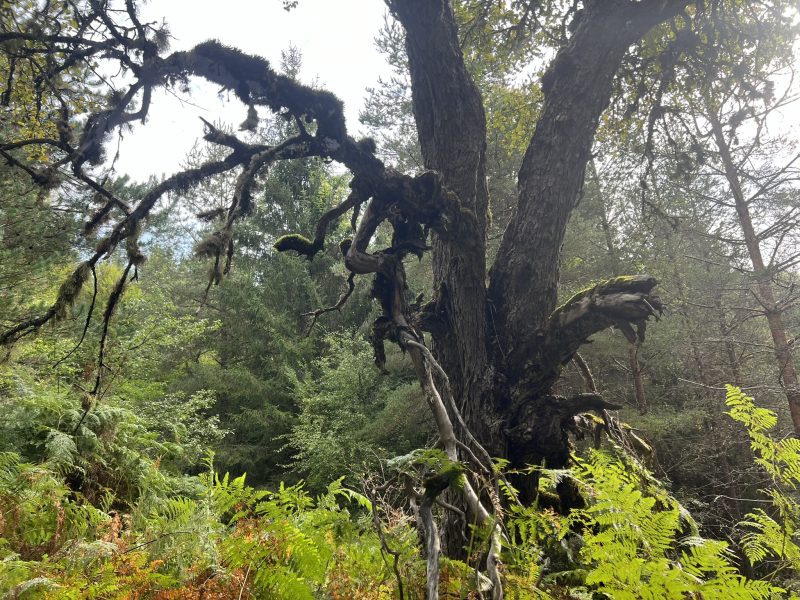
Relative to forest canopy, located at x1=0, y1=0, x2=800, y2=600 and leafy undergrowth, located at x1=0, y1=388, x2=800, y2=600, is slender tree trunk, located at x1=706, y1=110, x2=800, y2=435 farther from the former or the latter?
leafy undergrowth, located at x1=0, y1=388, x2=800, y2=600

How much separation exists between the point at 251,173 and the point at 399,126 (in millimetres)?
11627

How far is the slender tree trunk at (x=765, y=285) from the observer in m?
6.66

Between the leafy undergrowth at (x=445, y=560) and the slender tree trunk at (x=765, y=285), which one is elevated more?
the slender tree trunk at (x=765, y=285)

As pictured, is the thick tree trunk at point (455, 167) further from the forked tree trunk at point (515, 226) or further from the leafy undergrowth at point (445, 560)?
the leafy undergrowth at point (445, 560)

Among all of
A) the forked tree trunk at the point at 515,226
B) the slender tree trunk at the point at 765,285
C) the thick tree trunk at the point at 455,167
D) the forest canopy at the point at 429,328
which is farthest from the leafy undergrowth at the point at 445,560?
the slender tree trunk at the point at 765,285

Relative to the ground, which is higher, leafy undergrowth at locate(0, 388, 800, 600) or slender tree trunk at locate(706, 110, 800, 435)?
slender tree trunk at locate(706, 110, 800, 435)

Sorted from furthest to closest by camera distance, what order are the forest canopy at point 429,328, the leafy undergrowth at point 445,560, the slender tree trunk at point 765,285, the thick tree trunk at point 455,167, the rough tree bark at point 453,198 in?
the slender tree trunk at point 765,285, the thick tree trunk at point 455,167, the rough tree bark at point 453,198, the forest canopy at point 429,328, the leafy undergrowth at point 445,560

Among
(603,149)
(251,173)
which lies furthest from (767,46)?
(251,173)

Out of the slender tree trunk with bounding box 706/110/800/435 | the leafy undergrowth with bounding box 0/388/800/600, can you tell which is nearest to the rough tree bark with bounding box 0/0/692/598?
the leafy undergrowth with bounding box 0/388/800/600

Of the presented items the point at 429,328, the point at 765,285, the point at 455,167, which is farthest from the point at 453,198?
the point at 765,285

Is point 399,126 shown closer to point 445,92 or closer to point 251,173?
point 445,92

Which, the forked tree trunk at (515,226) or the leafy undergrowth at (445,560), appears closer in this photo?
the leafy undergrowth at (445,560)

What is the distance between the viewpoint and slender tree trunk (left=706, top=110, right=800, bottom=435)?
21.8ft

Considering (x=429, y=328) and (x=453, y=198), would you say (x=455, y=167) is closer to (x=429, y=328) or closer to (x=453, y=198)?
(x=453, y=198)
